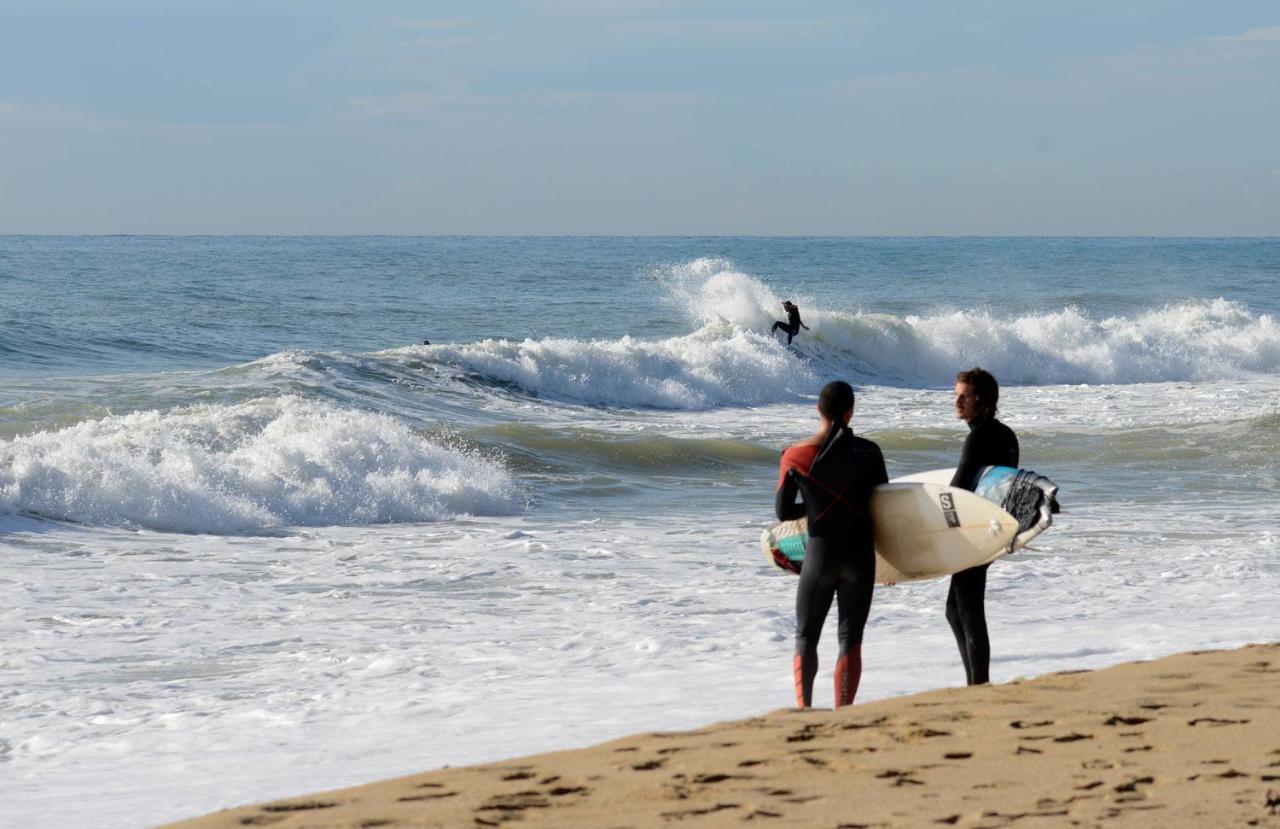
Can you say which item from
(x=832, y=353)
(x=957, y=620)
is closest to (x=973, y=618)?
(x=957, y=620)

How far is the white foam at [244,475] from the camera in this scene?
12219 mm

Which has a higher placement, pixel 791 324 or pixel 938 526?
pixel 791 324

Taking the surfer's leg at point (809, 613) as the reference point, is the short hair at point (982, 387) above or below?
above

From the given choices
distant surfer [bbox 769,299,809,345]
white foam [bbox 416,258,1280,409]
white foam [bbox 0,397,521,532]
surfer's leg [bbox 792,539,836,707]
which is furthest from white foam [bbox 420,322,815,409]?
surfer's leg [bbox 792,539,836,707]

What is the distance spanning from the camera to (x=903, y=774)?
4418 mm

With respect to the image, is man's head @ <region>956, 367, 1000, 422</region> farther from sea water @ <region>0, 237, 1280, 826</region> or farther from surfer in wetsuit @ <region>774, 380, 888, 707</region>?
sea water @ <region>0, 237, 1280, 826</region>

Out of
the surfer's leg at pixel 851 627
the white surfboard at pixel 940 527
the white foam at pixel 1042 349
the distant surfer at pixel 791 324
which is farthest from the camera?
the white foam at pixel 1042 349

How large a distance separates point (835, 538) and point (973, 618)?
2.56ft

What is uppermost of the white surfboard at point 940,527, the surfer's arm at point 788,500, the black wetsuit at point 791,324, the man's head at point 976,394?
the black wetsuit at point 791,324

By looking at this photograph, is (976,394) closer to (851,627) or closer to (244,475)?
(851,627)

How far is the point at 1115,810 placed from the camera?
396 cm

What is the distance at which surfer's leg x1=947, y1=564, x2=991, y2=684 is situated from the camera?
602 centimetres

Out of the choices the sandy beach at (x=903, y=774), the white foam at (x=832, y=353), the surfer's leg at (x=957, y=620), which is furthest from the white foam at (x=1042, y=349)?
the sandy beach at (x=903, y=774)

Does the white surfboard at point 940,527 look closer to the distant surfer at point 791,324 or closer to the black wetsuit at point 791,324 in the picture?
the distant surfer at point 791,324
